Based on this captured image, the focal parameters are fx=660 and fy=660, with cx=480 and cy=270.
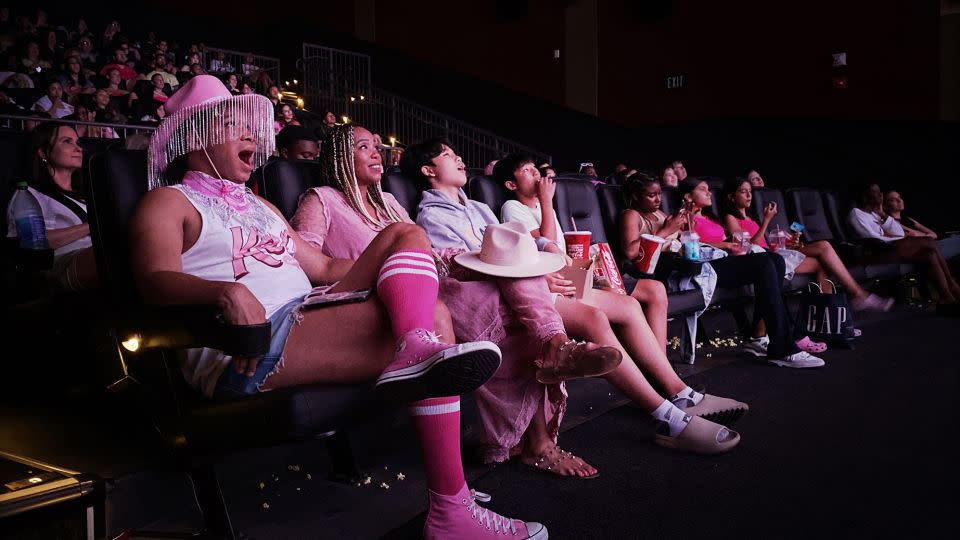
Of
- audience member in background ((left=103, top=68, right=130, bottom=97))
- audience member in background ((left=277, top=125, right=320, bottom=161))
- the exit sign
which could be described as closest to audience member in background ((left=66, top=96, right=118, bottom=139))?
audience member in background ((left=103, top=68, right=130, bottom=97))

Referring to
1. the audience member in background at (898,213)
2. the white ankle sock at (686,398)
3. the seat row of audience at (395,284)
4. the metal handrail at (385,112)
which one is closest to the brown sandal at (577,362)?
the seat row of audience at (395,284)

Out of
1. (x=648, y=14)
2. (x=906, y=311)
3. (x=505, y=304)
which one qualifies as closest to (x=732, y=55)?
(x=648, y=14)

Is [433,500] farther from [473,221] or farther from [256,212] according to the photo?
[473,221]

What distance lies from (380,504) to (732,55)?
745 centimetres

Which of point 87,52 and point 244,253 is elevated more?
point 87,52

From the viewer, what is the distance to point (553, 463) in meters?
1.86

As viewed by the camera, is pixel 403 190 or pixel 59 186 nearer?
pixel 59 186

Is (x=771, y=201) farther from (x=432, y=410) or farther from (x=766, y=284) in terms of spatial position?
(x=432, y=410)

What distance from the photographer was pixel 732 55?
25.1ft

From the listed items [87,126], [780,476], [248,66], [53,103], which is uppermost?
[248,66]

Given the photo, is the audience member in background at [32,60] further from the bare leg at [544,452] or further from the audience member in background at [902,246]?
the audience member in background at [902,246]

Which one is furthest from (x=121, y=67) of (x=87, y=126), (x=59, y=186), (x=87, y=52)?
(x=59, y=186)

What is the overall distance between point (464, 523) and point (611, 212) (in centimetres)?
231

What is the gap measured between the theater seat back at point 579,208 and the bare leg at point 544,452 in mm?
1378
